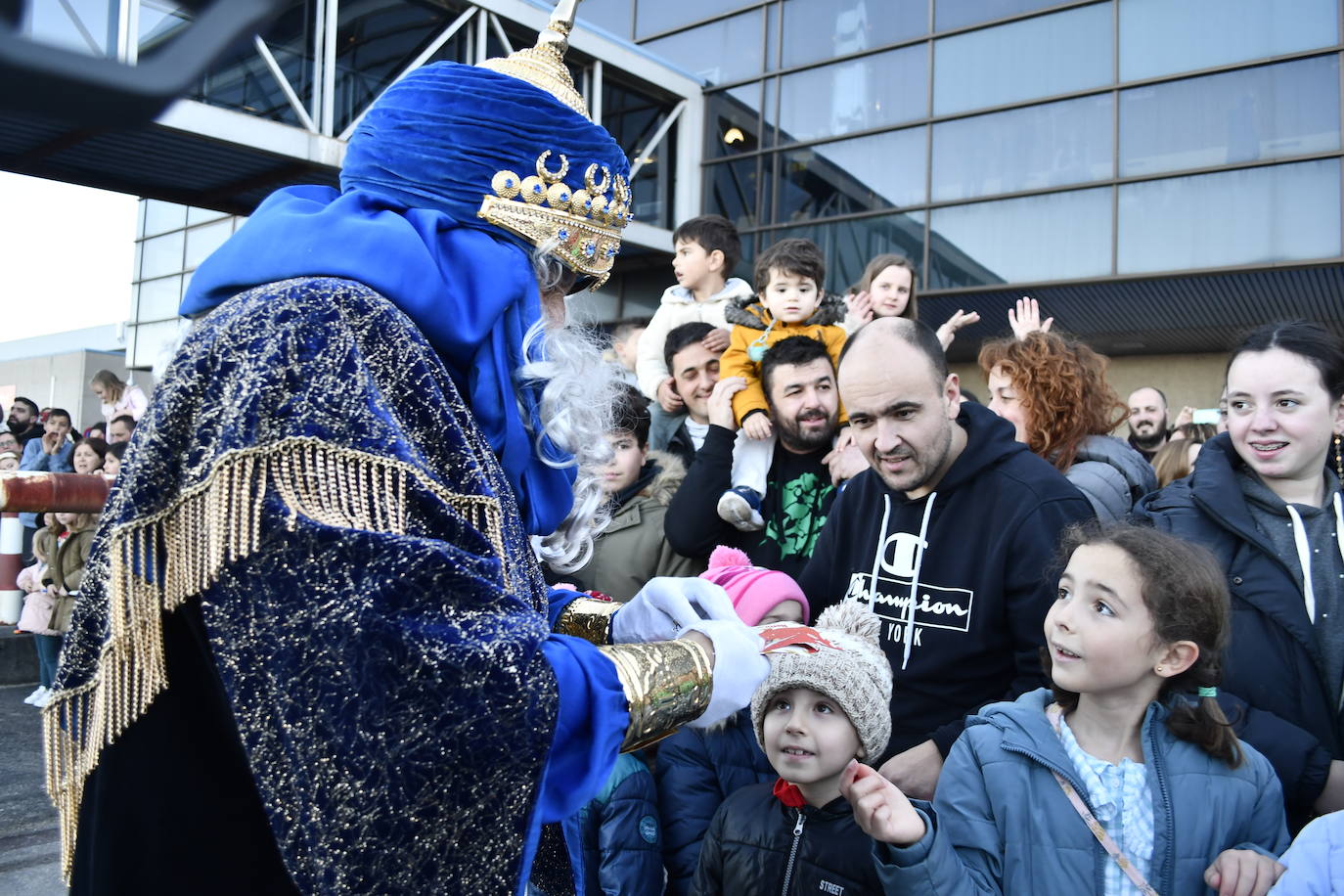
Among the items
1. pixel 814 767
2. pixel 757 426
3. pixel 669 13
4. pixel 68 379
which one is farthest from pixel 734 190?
pixel 814 767

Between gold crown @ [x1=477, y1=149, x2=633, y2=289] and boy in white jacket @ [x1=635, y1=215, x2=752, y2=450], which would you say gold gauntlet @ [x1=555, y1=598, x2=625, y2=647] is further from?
boy in white jacket @ [x1=635, y1=215, x2=752, y2=450]

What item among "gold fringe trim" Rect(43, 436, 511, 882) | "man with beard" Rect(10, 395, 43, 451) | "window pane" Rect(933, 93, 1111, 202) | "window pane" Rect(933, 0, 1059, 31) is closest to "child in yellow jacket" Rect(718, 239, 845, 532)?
"gold fringe trim" Rect(43, 436, 511, 882)

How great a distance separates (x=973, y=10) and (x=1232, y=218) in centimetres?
399

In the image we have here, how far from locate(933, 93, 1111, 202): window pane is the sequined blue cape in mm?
11955

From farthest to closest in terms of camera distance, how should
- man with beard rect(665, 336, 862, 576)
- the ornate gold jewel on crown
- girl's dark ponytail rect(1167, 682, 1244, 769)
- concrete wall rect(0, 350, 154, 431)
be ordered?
concrete wall rect(0, 350, 154, 431) → man with beard rect(665, 336, 862, 576) → girl's dark ponytail rect(1167, 682, 1244, 769) → the ornate gold jewel on crown

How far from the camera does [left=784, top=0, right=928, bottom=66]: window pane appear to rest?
13.2m

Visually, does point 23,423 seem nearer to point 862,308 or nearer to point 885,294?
point 862,308

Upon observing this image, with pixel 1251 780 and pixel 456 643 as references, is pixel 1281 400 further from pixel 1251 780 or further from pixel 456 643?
pixel 456 643

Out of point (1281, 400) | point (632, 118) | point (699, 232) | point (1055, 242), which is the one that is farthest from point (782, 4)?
point (1281, 400)

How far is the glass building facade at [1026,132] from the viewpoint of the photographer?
10.8m

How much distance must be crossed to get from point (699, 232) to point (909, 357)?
326cm

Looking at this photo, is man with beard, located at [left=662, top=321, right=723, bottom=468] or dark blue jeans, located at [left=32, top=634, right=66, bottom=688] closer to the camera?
man with beard, located at [left=662, top=321, right=723, bottom=468]

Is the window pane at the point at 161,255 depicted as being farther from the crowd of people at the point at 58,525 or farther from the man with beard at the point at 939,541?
the man with beard at the point at 939,541

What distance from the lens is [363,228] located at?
4.71 ft
